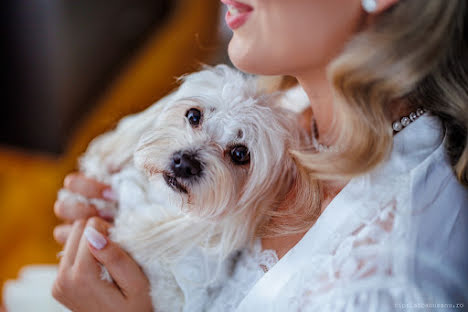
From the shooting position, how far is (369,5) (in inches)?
21.3

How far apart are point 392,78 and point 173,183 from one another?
0.35m

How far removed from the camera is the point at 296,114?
751 mm

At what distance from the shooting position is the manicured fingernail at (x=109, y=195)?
0.92 metres

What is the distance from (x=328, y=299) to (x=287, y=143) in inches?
9.6

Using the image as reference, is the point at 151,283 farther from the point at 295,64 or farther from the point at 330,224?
the point at 295,64

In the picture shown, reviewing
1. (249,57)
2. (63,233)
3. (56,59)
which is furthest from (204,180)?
(56,59)

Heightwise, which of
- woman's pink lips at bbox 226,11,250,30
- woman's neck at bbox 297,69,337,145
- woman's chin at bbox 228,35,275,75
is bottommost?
woman's neck at bbox 297,69,337,145

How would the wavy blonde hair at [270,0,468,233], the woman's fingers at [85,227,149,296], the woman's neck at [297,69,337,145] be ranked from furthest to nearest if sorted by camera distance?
the woman's fingers at [85,227,149,296], the woman's neck at [297,69,337,145], the wavy blonde hair at [270,0,468,233]

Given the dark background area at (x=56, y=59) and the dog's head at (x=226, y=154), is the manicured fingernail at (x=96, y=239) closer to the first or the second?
the dog's head at (x=226, y=154)

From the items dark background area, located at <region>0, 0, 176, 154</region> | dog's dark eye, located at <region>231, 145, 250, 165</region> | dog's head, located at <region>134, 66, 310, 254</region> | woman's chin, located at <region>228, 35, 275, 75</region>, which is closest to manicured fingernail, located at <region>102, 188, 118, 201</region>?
dog's head, located at <region>134, 66, 310, 254</region>

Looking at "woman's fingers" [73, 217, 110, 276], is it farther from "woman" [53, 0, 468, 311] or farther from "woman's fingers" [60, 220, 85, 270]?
"woman" [53, 0, 468, 311]

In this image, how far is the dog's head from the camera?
680 mm

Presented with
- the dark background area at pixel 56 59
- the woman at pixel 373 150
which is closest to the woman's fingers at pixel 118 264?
the woman at pixel 373 150

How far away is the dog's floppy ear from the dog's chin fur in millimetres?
16
